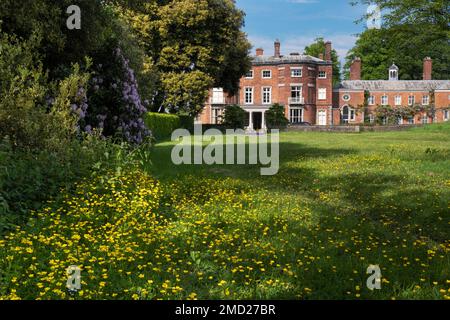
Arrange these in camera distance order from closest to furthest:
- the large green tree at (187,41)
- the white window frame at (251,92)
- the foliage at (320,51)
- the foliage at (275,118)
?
the large green tree at (187,41), the foliage at (275,118), the white window frame at (251,92), the foliage at (320,51)

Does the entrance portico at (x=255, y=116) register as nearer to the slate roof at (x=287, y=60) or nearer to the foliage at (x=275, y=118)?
the slate roof at (x=287, y=60)

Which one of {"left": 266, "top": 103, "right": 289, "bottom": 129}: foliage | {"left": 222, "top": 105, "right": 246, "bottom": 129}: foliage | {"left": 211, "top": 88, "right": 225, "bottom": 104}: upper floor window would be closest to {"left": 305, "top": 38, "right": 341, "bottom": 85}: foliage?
{"left": 211, "top": 88, "right": 225, "bottom": 104}: upper floor window

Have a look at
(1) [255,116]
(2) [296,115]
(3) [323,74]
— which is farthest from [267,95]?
(3) [323,74]

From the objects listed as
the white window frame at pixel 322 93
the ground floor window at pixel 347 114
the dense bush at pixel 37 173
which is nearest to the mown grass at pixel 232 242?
the dense bush at pixel 37 173

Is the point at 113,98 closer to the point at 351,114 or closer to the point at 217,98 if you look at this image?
the point at 217,98

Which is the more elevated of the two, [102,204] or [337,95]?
[337,95]

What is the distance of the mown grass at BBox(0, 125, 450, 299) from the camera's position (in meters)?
4.91

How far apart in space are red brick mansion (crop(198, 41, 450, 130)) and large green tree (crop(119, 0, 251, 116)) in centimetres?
2739

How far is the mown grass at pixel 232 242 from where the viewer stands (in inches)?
193

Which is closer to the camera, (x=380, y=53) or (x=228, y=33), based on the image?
(x=228, y=33)

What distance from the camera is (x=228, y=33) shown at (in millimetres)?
40531
